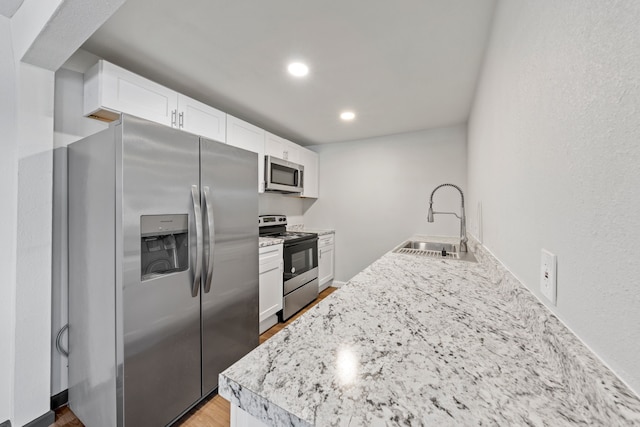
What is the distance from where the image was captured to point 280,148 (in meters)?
3.13

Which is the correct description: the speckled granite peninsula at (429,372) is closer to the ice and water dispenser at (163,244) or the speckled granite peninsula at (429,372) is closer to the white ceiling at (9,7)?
the ice and water dispenser at (163,244)

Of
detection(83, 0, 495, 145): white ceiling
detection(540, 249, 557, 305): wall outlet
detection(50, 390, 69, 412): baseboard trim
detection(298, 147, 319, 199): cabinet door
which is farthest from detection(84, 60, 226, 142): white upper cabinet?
detection(540, 249, 557, 305): wall outlet

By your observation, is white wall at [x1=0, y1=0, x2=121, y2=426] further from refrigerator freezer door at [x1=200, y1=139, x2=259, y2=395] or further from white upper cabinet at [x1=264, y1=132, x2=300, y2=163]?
white upper cabinet at [x1=264, y1=132, x2=300, y2=163]

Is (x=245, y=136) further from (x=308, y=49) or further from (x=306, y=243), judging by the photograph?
(x=306, y=243)

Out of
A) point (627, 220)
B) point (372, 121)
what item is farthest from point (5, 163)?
point (372, 121)

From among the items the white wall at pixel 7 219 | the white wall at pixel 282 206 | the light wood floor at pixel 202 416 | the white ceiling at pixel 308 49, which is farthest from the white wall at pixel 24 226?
the white wall at pixel 282 206

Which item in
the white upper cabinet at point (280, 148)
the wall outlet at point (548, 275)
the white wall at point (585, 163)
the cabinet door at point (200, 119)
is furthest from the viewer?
the white upper cabinet at point (280, 148)

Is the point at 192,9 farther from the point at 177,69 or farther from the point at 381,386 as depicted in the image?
the point at 381,386

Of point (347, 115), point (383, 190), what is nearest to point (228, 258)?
point (347, 115)

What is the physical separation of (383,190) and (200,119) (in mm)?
2440

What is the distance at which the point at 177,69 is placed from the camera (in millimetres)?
1860

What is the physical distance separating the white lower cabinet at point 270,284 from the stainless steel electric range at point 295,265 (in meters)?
0.09

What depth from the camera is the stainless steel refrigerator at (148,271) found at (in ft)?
4.00

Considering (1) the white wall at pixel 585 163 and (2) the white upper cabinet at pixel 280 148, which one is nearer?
(1) the white wall at pixel 585 163
